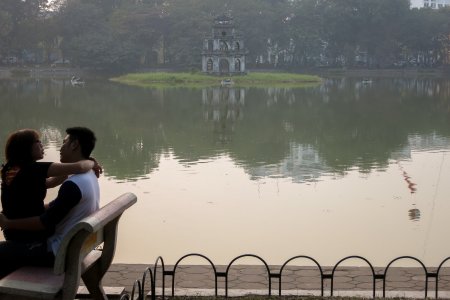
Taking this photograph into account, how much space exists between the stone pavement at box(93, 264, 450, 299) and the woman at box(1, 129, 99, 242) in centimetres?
133

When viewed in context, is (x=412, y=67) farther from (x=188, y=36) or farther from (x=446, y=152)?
(x=446, y=152)

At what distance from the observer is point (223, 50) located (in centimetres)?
6391

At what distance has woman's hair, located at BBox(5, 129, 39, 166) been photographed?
4359mm

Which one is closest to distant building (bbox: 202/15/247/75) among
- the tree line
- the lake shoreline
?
the tree line

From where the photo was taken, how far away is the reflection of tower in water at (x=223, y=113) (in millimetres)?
21403

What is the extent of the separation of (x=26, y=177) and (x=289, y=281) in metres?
2.52

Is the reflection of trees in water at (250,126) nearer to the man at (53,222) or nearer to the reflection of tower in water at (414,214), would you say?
the reflection of tower in water at (414,214)

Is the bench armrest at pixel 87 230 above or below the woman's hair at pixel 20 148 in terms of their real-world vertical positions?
below

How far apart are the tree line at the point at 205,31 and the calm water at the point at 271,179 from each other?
137 feet

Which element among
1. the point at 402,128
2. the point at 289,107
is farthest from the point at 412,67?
the point at 402,128

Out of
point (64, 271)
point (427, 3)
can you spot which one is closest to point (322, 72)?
point (64, 271)

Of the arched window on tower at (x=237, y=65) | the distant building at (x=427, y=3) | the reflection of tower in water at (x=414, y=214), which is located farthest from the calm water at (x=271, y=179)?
the distant building at (x=427, y=3)

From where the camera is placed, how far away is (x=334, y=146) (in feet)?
59.3

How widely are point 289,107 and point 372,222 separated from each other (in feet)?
73.9
